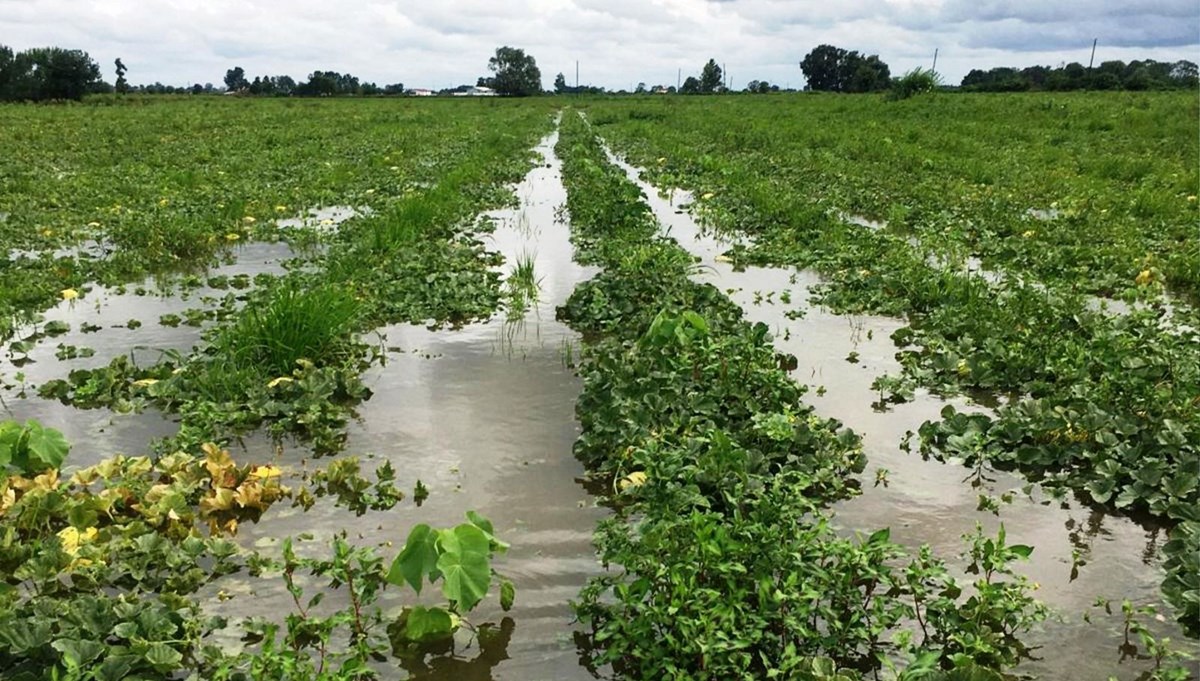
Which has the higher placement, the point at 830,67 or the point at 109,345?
the point at 830,67

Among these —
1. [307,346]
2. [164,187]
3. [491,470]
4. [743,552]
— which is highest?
[164,187]

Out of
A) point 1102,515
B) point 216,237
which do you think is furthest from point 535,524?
point 216,237

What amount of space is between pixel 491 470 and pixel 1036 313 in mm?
5449

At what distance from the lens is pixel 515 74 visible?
11088cm

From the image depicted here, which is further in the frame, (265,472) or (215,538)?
(265,472)

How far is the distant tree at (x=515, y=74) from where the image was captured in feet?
364

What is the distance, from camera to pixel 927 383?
6.08 metres

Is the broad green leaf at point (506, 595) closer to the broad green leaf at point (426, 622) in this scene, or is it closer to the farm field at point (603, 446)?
the farm field at point (603, 446)

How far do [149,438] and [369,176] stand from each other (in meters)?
12.8

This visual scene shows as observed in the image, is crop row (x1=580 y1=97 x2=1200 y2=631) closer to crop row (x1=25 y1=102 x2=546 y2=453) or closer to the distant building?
crop row (x1=25 y1=102 x2=546 y2=453)

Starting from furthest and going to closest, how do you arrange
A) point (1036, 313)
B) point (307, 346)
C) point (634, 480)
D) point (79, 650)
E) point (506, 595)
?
point (1036, 313) < point (307, 346) < point (634, 480) < point (506, 595) < point (79, 650)

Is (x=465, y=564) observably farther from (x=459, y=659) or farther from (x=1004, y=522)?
(x=1004, y=522)

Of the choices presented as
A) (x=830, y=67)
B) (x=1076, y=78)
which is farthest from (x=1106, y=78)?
(x=830, y=67)

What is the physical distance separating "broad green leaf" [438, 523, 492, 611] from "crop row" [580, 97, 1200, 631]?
3.08 meters
